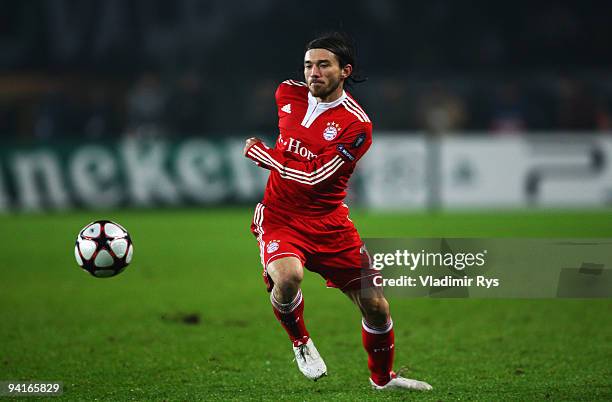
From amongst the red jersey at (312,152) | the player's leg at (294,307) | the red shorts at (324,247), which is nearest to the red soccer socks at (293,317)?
the player's leg at (294,307)

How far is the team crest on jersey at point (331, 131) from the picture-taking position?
18.7ft

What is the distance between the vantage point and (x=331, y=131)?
571cm

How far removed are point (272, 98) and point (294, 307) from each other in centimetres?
1390

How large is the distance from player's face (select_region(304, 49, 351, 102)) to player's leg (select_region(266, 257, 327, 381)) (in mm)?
963

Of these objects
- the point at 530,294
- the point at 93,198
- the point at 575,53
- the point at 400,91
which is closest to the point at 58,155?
the point at 93,198

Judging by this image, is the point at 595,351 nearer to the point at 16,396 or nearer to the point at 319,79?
the point at 319,79

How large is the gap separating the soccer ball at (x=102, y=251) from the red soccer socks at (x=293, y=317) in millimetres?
1038

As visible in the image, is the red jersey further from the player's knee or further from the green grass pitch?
the green grass pitch

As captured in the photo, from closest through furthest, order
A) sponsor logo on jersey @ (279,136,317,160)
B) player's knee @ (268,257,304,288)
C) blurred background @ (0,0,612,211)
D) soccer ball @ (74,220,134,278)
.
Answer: player's knee @ (268,257,304,288), sponsor logo on jersey @ (279,136,317,160), soccer ball @ (74,220,134,278), blurred background @ (0,0,612,211)

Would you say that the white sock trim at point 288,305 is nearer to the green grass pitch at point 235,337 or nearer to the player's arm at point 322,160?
the green grass pitch at point 235,337

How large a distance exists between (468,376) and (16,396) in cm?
260

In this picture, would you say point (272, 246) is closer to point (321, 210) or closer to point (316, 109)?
point (321, 210)

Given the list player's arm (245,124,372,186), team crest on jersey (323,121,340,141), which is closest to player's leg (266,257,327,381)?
player's arm (245,124,372,186)

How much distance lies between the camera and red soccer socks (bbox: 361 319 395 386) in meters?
5.74
